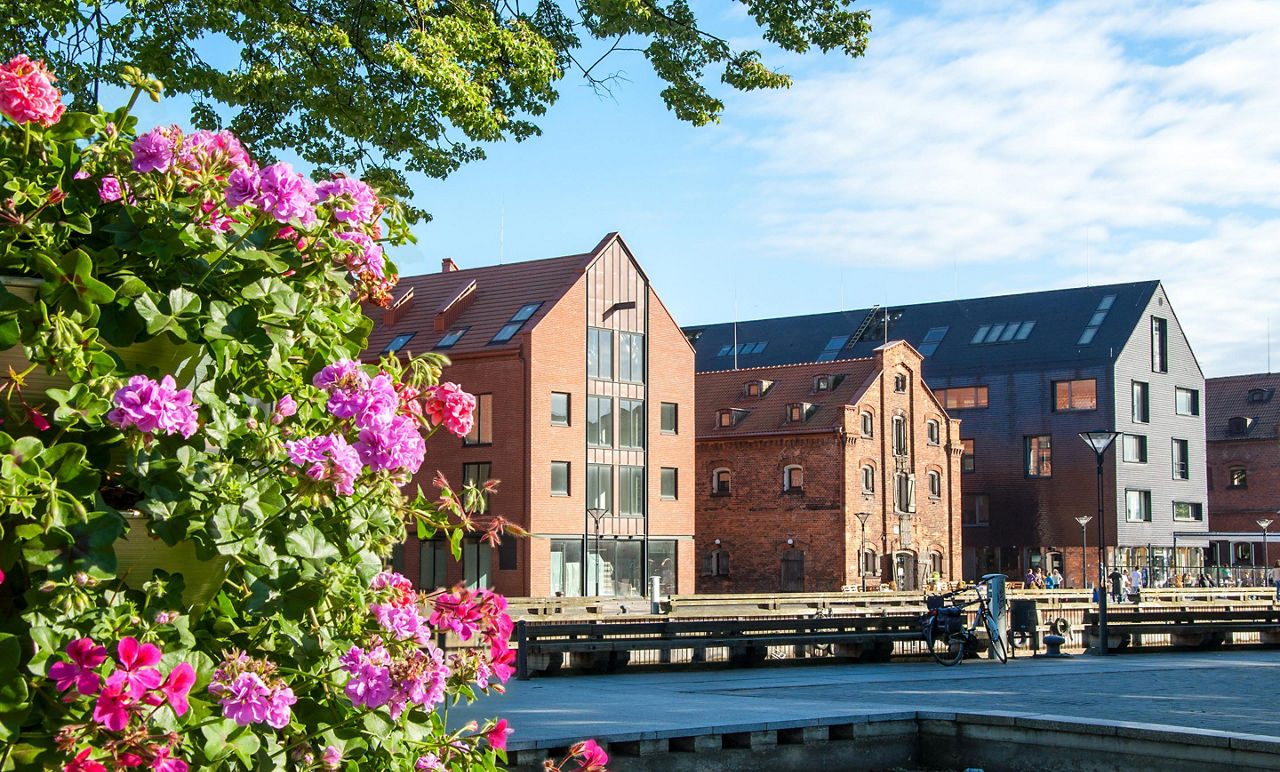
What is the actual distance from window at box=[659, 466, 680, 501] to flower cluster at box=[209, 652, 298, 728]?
153 feet

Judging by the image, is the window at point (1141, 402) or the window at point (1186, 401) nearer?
the window at point (1141, 402)

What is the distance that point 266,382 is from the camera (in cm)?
293

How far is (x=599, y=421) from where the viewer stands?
47094mm

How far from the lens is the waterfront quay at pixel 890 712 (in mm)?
10680

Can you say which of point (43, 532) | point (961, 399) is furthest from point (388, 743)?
point (961, 399)

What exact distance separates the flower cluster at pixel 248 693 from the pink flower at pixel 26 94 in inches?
46.6

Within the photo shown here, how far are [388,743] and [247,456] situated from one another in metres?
0.75

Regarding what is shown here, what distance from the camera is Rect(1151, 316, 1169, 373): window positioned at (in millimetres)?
64062

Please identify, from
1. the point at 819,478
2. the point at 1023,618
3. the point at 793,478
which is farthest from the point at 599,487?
the point at 1023,618

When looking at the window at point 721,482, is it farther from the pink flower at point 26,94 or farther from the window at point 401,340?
the pink flower at point 26,94

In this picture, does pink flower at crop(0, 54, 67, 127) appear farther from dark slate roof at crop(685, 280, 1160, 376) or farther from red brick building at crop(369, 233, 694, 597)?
dark slate roof at crop(685, 280, 1160, 376)

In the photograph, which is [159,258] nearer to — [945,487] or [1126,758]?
[1126,758]

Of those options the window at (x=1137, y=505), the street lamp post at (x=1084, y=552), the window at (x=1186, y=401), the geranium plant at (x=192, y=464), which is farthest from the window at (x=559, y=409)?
the geranium plant at (x=192, y=464)

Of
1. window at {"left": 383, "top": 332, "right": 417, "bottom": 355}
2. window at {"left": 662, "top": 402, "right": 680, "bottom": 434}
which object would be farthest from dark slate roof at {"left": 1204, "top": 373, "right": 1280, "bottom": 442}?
window at {"left": 383, "top": 332, "right": 417, "bottom": 355}
